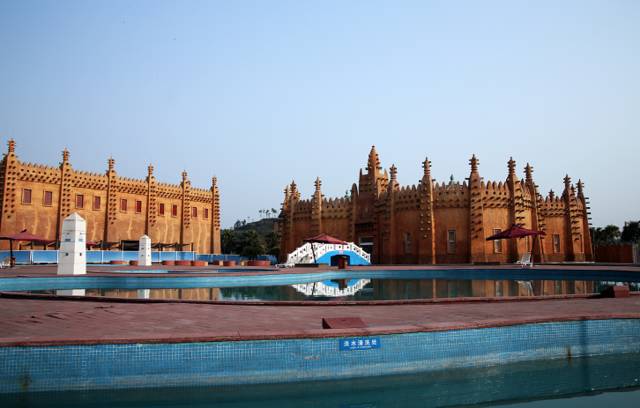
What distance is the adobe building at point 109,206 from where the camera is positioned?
39062 mm

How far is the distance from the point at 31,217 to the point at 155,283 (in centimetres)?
2703

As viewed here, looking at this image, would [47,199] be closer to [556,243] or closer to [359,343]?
[359,343]

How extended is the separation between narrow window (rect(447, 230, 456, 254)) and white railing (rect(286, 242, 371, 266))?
20.4 ft

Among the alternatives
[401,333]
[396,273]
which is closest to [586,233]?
[396,273]

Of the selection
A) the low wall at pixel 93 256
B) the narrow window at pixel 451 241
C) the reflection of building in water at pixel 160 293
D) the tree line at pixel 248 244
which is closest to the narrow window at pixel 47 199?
the low wall at pixel 93 256

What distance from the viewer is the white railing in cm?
3319

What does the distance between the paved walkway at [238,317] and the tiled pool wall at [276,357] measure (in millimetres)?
109

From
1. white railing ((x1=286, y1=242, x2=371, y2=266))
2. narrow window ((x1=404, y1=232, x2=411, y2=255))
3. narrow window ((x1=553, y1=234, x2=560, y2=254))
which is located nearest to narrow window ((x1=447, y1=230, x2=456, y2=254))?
narrow window ((x1=404, y1=232, x2=411, y2=255))

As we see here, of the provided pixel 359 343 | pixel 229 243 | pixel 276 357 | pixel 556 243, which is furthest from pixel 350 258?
pixel 229 243

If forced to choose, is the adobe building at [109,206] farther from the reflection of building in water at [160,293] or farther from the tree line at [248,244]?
the reflection of building in water at [160,293]

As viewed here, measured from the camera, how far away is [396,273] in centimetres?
2552

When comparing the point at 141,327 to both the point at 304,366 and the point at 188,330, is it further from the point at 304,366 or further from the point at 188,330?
the point at 304,366

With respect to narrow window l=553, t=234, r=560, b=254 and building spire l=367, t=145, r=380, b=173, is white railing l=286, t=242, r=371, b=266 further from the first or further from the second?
narrow window l=553, t=234, r=560, b=254

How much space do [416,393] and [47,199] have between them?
41580mm
